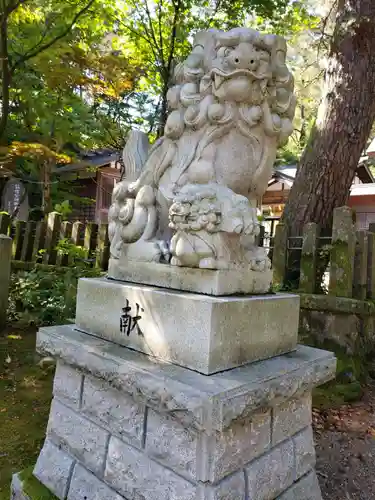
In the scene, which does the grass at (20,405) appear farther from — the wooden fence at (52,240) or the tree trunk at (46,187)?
the tree trunk at (46,187)

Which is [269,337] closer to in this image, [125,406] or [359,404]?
[125,406]

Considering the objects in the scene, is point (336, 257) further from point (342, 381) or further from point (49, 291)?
point (49, 291)

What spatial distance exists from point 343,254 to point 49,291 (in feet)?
13.9

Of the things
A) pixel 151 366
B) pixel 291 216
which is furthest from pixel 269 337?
pixel 291 216

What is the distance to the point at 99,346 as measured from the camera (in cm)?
Answer: 197

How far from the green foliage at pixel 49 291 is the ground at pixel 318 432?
938 millimetres

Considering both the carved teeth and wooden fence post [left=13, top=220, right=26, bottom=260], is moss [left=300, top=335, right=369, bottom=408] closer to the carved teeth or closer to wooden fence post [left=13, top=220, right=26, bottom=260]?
the carved teeth

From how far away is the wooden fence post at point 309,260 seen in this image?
4410 millimetres

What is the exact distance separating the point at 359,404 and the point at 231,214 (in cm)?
313

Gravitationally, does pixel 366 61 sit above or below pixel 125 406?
above

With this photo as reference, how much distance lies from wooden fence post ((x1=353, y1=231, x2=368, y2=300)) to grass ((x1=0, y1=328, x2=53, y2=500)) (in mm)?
3414

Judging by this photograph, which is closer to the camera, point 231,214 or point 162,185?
point 231,214

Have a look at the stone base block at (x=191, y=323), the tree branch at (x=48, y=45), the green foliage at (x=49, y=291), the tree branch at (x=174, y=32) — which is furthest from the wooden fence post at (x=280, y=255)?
the tree branch at (x=48, y=45)

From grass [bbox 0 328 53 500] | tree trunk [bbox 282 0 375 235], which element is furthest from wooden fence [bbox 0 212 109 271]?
tree trunk [bbox 282 0 375 235]
